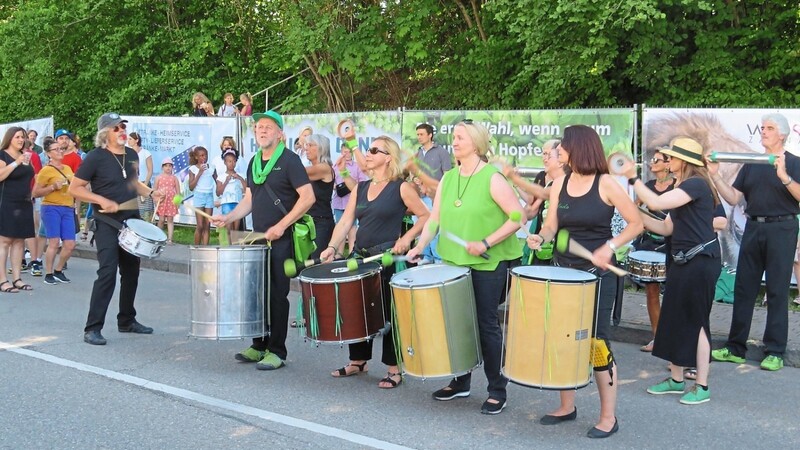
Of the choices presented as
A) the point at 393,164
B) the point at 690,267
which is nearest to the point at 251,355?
the point at 393,164

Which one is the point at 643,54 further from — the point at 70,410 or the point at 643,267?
the point at 70,410

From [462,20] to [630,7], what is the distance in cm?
573

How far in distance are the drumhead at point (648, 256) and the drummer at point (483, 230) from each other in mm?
2000

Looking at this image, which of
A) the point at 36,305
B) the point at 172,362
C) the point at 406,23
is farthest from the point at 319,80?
the point at 172,362

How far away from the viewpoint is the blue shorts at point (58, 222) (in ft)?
38.5

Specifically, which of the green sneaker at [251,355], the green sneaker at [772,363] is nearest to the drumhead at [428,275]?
the green sneaker at [251,355]

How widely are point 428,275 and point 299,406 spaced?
1.31m

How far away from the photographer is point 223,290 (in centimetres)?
663

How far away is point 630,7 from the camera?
12320mm

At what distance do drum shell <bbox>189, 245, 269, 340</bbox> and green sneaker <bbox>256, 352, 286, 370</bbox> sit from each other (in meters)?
0.42

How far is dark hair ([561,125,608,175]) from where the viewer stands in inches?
213

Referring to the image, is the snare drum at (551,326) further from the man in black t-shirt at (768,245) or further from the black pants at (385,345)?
the man in black t-shirt at (768,245)

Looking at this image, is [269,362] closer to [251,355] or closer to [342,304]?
[251,355]

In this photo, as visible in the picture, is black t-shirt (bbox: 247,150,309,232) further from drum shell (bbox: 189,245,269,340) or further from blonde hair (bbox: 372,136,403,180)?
blonde hair (bbox: 372,136,403,180)
